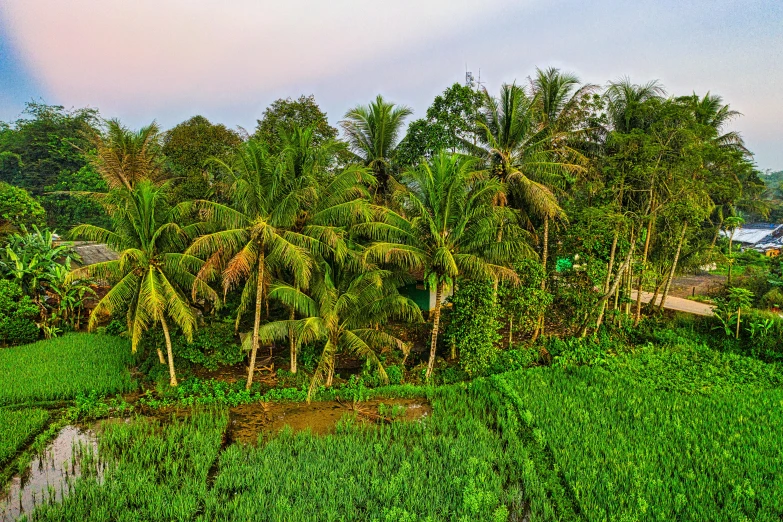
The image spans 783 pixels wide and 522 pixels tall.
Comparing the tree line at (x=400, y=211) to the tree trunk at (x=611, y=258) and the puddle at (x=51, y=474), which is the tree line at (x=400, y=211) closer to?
the tree trunk at (x=611, y=258)

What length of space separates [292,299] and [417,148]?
7.94 meters

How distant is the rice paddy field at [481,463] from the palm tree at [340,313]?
1786 millimetres

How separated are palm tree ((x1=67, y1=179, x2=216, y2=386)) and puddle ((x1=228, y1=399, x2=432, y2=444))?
101 inches

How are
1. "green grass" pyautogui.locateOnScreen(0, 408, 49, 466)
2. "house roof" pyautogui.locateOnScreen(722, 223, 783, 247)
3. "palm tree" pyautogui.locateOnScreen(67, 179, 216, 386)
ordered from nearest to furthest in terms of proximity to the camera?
"green grass" pyautogui.locateOnScreen(0, 408, 49, 466) → "palm tree" pyautogui.locateOnScreen(67, 179, 216, 386) → "house roof" pyautogui.locateOnScreen(722, 223, 783, 247)

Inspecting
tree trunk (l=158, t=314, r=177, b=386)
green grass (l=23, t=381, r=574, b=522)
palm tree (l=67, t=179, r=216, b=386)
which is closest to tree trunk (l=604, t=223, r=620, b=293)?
green grass (l=23, t=381, r=574, b=522)

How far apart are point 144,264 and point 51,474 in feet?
14.9

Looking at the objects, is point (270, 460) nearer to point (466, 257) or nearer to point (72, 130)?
point (466, 257)

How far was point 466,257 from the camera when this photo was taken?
1095cm

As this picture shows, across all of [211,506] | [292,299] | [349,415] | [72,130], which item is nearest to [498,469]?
[349,415]

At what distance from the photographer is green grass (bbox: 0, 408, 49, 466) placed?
27.1 ft

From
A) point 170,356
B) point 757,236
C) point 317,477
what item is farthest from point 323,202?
point 757,236

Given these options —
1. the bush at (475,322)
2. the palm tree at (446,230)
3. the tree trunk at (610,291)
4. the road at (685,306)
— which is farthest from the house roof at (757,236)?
the palm tree at (446,230)

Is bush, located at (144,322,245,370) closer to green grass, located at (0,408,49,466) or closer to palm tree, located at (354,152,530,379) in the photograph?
green grass, located at (0,408,49,466)

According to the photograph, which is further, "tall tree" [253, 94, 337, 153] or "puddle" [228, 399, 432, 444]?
"tall tree" [253, 94, 337, 153]
